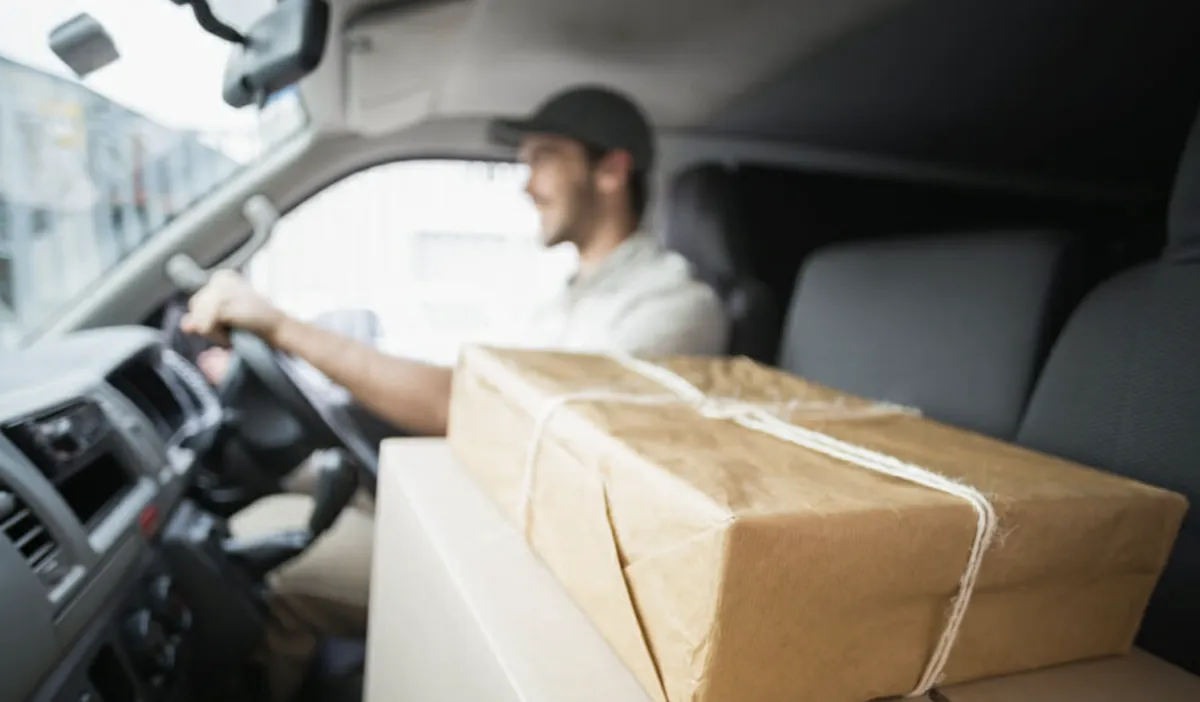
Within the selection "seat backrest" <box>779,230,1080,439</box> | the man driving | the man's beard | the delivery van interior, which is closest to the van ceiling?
the delivery van interior

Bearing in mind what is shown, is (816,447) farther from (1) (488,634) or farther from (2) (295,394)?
(2) (295,394)

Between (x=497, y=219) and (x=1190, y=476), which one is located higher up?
(x=497, y=219)

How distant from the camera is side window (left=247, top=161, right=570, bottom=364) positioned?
186 cm

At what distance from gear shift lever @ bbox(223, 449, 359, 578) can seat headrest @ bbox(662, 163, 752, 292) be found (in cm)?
84

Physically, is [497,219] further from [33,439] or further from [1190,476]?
[1190,476]

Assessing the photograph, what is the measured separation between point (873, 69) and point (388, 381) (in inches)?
40.8

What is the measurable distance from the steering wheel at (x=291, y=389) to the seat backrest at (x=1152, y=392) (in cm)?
89

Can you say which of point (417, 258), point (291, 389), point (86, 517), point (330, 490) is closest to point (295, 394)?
point (291, 389)

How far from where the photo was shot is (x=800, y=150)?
6.68 ft

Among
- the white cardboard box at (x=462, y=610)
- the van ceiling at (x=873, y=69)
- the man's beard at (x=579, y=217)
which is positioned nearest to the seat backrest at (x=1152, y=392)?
the white cardboard box at (x=462, y=610)

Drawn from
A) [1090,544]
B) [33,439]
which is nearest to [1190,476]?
[1090,544]

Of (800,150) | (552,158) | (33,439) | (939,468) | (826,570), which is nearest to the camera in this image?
(826,570)

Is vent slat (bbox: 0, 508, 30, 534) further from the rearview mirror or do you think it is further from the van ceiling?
the van ceiling

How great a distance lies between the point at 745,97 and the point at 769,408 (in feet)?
3.93
